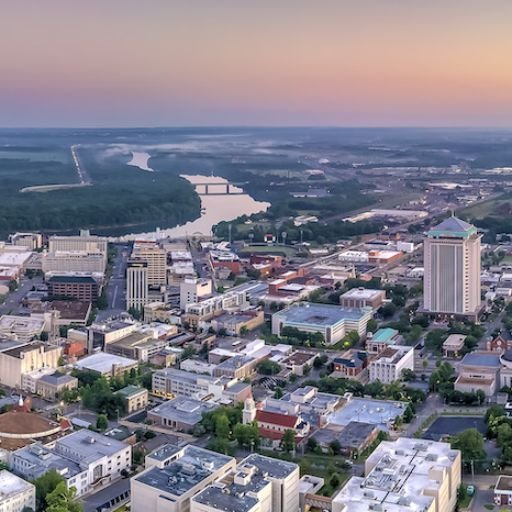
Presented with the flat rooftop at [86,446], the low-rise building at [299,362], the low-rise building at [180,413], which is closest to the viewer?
the flat rooftop at [86,446]

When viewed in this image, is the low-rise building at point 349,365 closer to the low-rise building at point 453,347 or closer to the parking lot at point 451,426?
the low-rise building at point 453,347

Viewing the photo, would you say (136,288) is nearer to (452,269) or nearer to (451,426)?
(452,269)

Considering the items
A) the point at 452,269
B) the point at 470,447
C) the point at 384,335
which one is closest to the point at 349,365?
the point at 384,335

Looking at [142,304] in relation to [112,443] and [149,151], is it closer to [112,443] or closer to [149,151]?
[112,443]

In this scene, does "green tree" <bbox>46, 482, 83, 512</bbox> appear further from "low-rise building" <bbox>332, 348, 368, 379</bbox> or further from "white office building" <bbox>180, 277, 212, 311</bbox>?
"white office building" <bbox>180, 277, 212, 311</bbox>

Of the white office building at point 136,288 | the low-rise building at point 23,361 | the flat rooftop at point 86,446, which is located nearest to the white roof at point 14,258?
the white office building at point 136,288

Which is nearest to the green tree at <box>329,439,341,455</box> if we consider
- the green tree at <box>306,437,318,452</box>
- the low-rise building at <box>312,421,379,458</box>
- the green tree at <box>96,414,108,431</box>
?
the low-rise building at <box>312,421,379,458</box>
